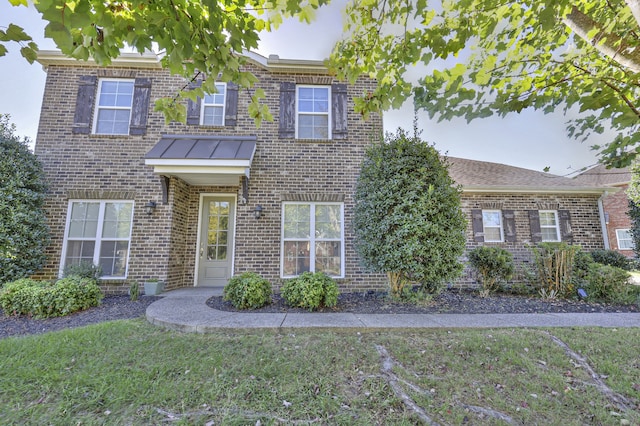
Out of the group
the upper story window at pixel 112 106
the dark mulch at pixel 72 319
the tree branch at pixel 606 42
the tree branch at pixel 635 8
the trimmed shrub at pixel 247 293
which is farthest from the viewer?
the upper story window at pixel 112 106

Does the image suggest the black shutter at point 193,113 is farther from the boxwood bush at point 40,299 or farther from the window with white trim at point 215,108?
the boxwood bush at point 40,299

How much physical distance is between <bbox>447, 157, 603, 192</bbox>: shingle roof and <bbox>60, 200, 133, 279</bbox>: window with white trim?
908 centimetres

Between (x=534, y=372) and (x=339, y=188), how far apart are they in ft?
17.0

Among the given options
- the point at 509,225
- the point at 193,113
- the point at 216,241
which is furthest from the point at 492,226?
the point at 193,113

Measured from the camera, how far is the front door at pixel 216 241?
7.39m

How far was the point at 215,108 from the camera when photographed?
739cm

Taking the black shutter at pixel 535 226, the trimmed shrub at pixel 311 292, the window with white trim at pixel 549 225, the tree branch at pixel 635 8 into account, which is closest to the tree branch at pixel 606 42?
the tree branch at pixel 635 8

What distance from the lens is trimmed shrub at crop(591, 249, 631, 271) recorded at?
26.9 feet

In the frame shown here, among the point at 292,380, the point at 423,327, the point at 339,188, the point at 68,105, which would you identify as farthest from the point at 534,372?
the point at 68,105

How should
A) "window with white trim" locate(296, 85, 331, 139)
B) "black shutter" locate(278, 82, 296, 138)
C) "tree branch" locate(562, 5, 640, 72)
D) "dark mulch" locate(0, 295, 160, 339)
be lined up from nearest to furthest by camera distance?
"tree branch" locate(562, 5, 640, 72) → "dark mulch" locate(0, 295, 160, 339) → "black shutter" locate(278, 82, 296, 138) → "window with white trim" locate(296, 85, 331, 139)

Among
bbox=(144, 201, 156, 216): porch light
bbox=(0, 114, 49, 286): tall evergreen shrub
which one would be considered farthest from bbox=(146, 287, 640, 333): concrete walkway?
bbox=(0, 114, 49, 286): tall evergreen shrub

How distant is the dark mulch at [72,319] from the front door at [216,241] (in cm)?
208

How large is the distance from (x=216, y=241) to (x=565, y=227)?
11.3 meters

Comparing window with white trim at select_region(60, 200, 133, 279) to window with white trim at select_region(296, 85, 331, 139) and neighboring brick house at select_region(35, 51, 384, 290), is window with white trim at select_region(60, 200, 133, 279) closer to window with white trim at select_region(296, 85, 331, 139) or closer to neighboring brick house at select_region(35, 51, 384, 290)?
neighboring brick house at select_region(35, 51, 384, 290)
